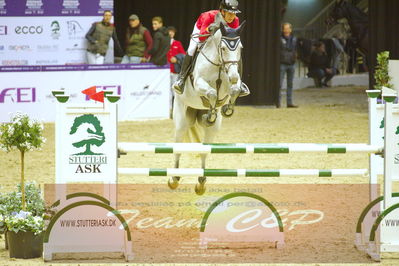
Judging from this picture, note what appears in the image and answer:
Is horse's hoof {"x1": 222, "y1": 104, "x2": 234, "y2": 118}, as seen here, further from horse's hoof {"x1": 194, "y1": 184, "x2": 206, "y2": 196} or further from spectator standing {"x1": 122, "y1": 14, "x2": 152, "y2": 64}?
spectator standing {"x1": 122, "y1": 14, "x2": 152, "y2": 64}

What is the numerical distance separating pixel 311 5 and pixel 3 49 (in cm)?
1630

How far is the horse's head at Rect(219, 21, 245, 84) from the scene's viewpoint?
829 centimetres

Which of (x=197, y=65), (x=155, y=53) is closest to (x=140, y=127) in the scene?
(x=155, y=53)

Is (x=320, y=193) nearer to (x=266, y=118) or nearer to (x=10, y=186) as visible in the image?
(x=10, y=186)

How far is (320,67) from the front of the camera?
24578mm

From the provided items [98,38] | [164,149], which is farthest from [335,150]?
[98,38]

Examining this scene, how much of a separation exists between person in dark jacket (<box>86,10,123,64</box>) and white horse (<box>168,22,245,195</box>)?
7.59 metres

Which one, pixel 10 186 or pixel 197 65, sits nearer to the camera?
pixel 197 65

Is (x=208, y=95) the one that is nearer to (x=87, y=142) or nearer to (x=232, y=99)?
(x=232, y=99)

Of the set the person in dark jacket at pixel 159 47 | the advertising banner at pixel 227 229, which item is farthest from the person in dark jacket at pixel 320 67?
the advertising banner at pixel 227 229

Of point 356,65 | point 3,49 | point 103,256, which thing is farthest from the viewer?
point 356,65

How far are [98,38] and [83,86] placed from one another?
1.34m

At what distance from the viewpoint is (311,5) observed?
3070cm

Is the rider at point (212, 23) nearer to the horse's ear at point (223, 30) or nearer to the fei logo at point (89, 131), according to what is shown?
the horse's ear at point (223, 30)
